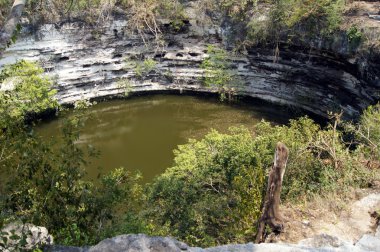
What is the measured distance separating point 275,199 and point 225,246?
162 cm

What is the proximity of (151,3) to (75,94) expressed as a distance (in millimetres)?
4664

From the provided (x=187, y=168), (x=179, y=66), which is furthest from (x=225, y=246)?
(x=179, y=66)

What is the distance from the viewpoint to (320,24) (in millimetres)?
12031

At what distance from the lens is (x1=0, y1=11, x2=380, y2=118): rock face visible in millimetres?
12516

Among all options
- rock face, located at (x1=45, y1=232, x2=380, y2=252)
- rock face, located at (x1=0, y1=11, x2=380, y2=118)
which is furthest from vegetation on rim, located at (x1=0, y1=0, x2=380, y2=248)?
rock face, located at (x1=45, y1=232, x2=380, y2=252)

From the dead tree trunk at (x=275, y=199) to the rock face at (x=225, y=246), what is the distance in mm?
834

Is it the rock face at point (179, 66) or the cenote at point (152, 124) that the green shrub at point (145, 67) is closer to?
the rock face at point (179, 66)

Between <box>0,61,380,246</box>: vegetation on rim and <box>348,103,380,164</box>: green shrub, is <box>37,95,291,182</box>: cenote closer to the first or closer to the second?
<box>0,61,380,246</box>: vegetation on rim

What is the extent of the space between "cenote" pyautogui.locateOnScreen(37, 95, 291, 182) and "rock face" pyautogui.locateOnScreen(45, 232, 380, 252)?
20.9ft

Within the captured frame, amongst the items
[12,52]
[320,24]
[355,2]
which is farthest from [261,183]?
[12,52]

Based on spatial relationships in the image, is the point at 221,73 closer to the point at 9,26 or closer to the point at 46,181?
the point at 46,181

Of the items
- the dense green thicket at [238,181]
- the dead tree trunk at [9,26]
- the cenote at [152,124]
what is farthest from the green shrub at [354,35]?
the dead tree trunk at [9,26]

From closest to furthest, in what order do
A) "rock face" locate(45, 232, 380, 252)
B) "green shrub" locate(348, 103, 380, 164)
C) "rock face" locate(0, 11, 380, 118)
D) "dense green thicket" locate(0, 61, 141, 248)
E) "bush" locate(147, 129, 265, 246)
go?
"rock face" locate(45, 232, 380, 252), "dense green thicket" locate(0, 61, 141, 248), "bush" locate(147, 129, 265, 246), "green shrub" locate(348, 103, 380, 164), "rock face" locate(0, 11, 380, 118)

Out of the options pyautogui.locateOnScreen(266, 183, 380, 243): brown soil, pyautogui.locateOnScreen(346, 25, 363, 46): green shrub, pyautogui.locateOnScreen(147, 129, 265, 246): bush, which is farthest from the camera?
pyautogui.locateOnScreen(346, 25, 363, 46): green shrub
